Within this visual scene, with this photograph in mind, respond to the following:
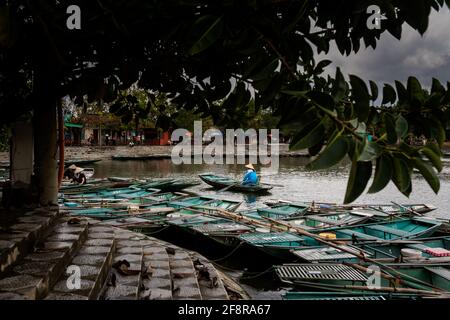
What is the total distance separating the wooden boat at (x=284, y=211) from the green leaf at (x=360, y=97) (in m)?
11.8

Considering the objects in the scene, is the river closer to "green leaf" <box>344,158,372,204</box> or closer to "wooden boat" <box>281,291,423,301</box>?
"wooden boat" <box>281,291,423,301</box>

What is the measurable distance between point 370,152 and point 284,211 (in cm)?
1319

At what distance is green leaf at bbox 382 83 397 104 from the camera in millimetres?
1832

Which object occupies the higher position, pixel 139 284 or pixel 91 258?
pixel 91 258

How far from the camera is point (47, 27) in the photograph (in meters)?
2.14

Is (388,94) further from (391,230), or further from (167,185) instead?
(167,185)

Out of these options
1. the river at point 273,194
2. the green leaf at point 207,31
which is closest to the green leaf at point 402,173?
the green leaf at point 207,31

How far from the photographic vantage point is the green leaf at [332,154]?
1.39 metres

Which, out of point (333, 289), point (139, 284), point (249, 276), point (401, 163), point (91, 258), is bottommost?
point (249, 276)

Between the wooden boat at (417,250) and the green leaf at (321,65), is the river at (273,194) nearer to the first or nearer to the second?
the wooden boat at (417,250)

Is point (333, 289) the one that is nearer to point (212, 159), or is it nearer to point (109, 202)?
point (109, 202)

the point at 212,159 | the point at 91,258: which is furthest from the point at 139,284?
the point at 212,159

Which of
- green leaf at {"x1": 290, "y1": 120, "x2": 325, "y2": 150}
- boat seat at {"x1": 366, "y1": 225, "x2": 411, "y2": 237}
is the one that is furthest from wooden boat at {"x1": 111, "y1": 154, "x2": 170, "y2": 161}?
green leaf at {"x1": 290, "y1": 120, "x2": 325, "y2": 150}
